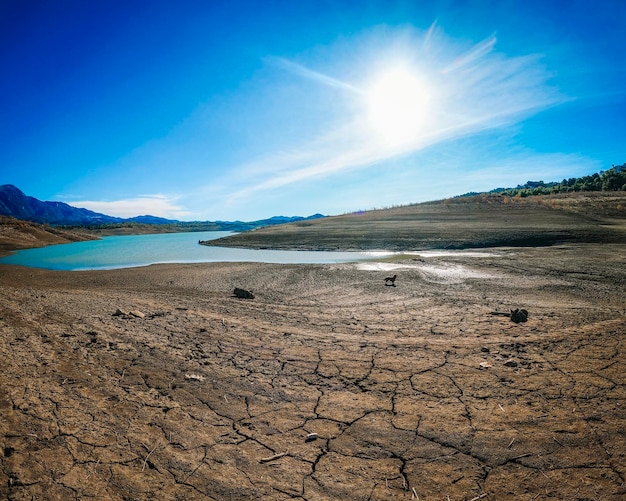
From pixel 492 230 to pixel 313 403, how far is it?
1108 inches

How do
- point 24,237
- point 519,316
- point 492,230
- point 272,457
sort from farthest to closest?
point 24,237
point 492,230
point 519,316
point 272,457

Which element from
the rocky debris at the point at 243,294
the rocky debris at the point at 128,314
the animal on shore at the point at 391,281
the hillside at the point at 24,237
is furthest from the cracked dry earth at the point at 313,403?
the hillside at the point at 24,237

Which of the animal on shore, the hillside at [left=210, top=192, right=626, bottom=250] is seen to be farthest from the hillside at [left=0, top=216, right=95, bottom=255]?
the animal on shore

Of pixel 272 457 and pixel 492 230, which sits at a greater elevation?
pixel 492 230

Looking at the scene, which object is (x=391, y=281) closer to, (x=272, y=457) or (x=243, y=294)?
(x=243, y=294)

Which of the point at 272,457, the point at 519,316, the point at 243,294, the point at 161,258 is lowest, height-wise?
the point at 272,457

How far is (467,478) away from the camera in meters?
2.98

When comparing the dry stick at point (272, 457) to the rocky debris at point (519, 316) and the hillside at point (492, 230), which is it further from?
the hillside at point (492, 230)

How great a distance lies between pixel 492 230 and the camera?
89.9ft

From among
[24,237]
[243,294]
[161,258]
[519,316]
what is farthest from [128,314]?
[24,237]

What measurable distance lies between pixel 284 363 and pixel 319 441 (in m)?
1.98

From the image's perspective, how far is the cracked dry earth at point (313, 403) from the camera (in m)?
2.94

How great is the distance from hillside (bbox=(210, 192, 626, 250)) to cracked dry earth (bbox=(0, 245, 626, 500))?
60.8 feet

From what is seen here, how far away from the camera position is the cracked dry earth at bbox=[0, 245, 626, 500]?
9.65ft
